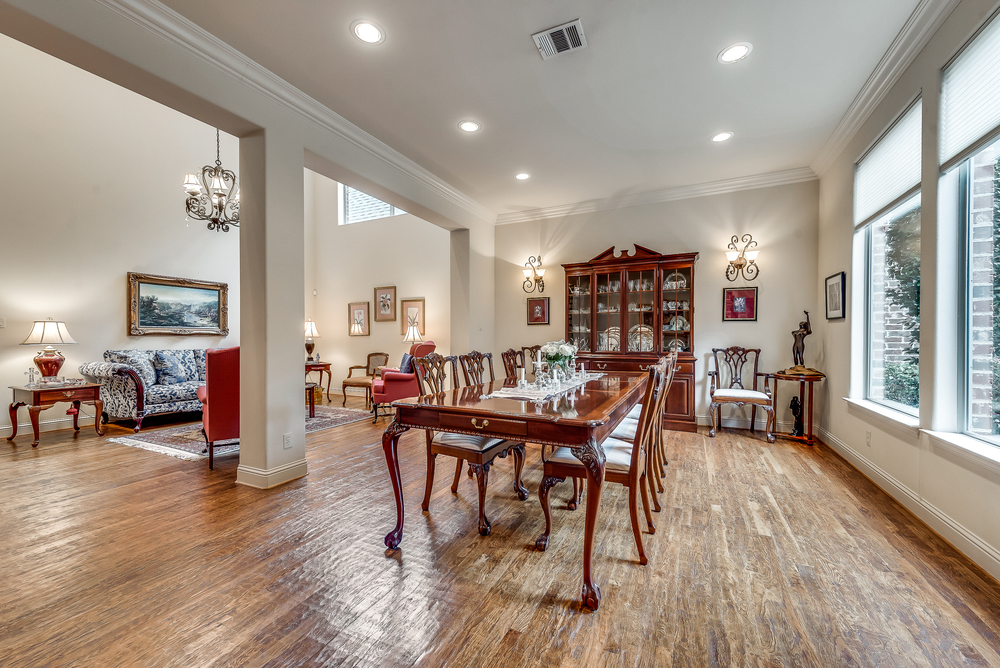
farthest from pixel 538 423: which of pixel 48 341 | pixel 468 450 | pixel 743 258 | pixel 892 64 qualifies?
pixel 48 341

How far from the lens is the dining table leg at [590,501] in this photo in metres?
1.69

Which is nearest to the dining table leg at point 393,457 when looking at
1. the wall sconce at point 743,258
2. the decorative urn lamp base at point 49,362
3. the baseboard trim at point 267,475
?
the baseboard trim at point 267,475

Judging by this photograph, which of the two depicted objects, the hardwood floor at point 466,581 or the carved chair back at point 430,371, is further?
the carved chair back at point 430,371

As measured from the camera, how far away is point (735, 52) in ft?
8.72

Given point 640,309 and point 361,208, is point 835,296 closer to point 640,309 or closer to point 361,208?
point 640,309

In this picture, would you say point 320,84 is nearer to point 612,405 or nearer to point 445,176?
point 445,176

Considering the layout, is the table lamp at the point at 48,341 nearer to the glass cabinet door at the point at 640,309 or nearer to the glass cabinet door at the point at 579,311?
the glass cabinet door at the point at 579,311

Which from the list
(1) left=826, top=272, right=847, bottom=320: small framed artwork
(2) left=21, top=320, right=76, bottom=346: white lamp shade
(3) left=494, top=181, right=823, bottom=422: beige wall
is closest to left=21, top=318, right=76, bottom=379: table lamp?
(2) left=21, top=320, right=76, bottom=346: white lamp shade

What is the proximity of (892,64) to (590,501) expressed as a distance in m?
3.50

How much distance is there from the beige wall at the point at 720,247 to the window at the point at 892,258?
3.63 ft

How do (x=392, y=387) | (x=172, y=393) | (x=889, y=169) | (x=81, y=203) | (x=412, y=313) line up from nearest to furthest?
(x=889, y=169) → (x=81, y=203) → (x=172, y=393) → (x=392, y=387) → (x=412, y=313)

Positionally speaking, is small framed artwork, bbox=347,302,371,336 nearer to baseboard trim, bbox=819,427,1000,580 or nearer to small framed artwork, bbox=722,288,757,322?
small framed artwork, bbox=722,288,757,322

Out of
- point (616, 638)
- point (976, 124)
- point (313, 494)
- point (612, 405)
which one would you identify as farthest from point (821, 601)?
point (313, 494)

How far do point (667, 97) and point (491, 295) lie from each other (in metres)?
3.67
